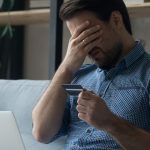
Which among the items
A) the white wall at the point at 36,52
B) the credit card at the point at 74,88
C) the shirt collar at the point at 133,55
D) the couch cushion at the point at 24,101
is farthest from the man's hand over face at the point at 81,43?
the white wall at the point at 36,52

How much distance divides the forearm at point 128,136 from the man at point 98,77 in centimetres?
6

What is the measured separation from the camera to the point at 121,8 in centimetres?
151

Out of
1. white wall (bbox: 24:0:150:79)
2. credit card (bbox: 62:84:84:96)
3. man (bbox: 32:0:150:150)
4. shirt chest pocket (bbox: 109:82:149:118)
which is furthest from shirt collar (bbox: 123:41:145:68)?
white wall (bbox: 24:0:150:79)

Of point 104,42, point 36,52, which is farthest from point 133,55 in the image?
point 36,52

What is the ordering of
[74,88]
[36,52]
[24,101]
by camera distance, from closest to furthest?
1. [74,88]
2. [24,101]
3. [36,52]

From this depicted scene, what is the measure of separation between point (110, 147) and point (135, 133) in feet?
0.56

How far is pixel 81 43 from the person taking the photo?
1475mm

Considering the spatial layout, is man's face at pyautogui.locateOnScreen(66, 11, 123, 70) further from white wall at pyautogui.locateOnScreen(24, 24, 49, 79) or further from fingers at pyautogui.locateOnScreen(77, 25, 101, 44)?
white wall at pyautogui.locateOnScreen(24, 24, 49, 79)

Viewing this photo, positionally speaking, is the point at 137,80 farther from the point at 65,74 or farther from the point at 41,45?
the point at 41,45

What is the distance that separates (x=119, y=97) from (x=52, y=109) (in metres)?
0.27

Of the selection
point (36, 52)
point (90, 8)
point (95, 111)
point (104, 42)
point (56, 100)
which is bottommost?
point (36, 52)

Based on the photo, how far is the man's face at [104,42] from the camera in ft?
4.74

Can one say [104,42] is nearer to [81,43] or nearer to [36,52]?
[81,43]

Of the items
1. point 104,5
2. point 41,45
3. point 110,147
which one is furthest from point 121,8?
point 41,45
